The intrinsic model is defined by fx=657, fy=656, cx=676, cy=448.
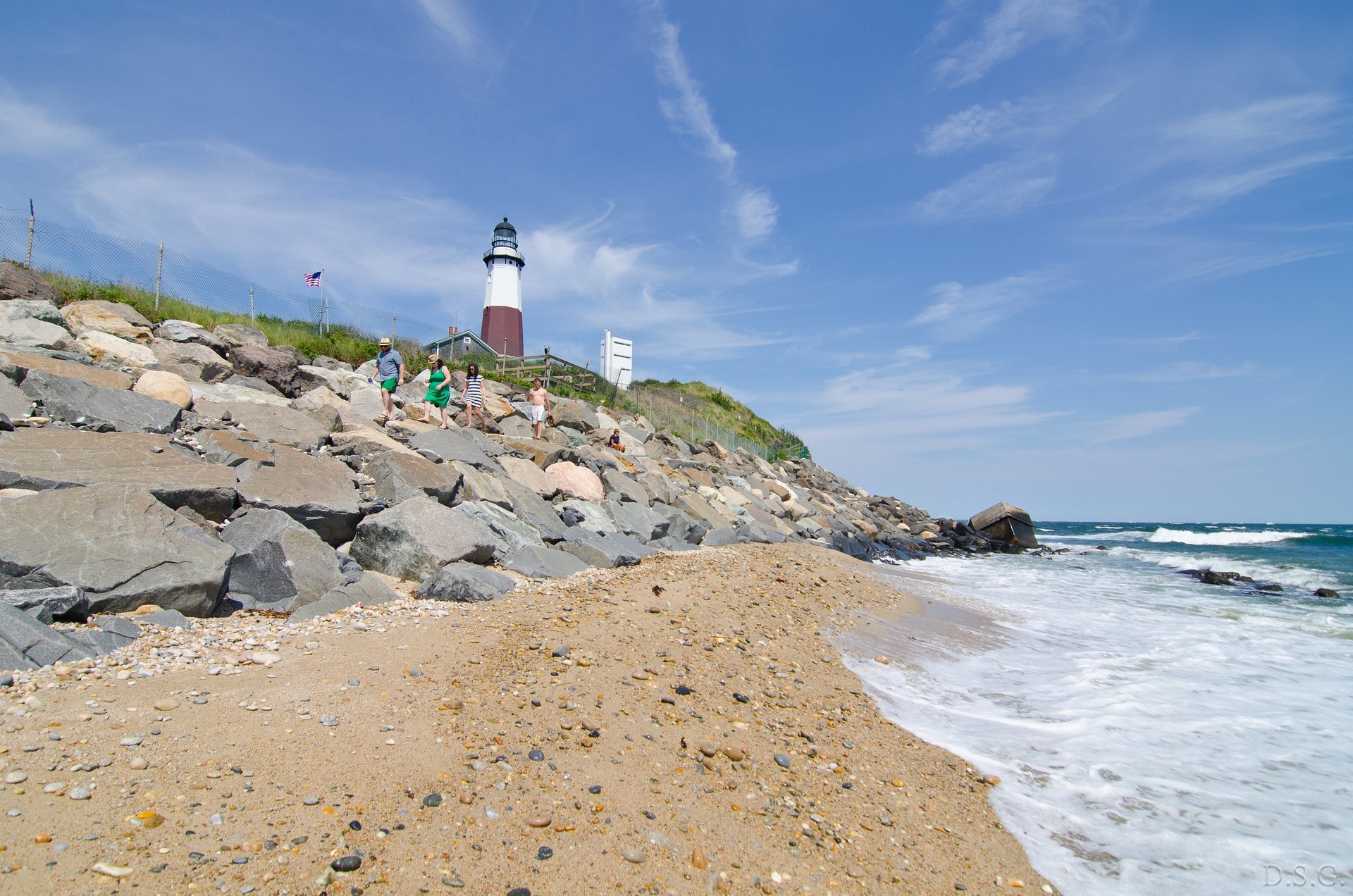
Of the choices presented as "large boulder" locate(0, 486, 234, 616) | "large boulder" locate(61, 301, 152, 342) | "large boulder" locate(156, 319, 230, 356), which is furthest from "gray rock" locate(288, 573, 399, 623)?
"large boulder" locate(156, 319, 230, 356)

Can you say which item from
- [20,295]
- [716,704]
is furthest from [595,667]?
[20,295]

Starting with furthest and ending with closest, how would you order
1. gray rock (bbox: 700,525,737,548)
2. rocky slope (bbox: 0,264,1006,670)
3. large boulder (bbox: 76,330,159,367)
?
gray rock (bbox: 700,525,737,548) < large boulder (bbox: 76,330,159,367) < rocky slope (bbox: 0,264,1006,670)

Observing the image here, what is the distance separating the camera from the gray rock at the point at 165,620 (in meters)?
4.31

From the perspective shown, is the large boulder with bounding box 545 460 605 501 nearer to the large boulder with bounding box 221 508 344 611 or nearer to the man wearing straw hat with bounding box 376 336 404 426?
the man wearing straw hat with bounding box 376 336 404 426

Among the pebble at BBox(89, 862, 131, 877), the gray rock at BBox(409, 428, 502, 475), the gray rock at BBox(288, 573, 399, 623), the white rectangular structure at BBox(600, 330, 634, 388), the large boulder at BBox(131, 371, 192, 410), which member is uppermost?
the white rectangular structure at BBox(600, 330, 634, 388)

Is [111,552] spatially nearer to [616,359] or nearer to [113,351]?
[113,351]

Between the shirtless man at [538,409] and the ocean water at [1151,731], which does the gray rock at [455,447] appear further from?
the ocean water at [1151,731]

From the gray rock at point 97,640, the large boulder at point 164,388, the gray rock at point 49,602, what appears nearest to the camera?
the gray rock at point 97,640

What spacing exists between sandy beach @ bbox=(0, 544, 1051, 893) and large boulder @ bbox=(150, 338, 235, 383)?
7489 millimetres

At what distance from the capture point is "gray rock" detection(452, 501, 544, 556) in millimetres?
7305

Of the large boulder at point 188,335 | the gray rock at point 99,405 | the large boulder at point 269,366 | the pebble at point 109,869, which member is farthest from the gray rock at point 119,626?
the large boulder at point 188,335

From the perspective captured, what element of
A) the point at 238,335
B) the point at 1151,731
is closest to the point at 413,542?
the point at 1151,731

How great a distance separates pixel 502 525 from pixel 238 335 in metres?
9.33

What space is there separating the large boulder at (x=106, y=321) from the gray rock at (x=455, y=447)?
5537mm
